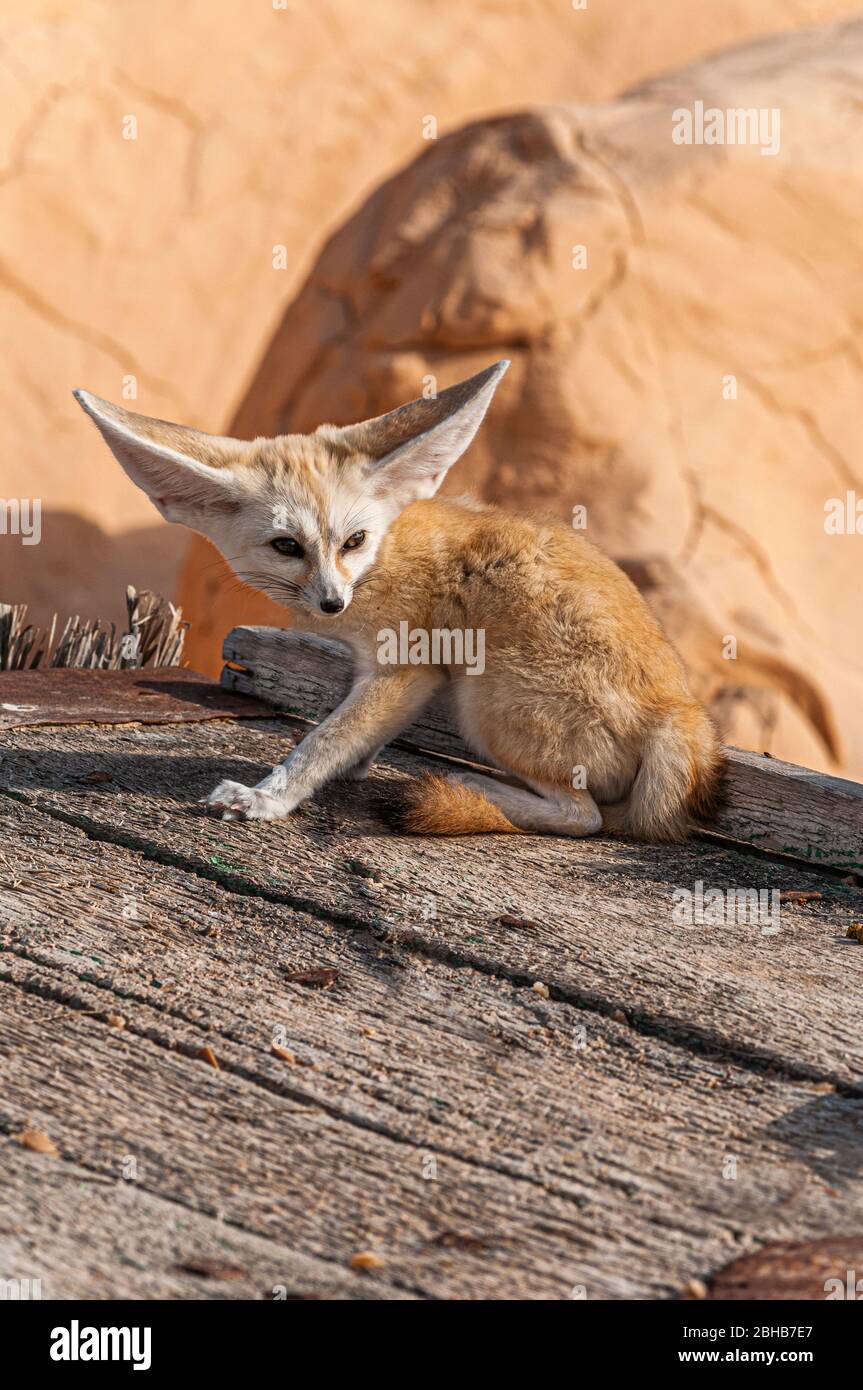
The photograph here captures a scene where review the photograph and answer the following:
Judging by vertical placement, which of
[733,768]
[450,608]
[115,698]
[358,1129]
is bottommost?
[358,1129]

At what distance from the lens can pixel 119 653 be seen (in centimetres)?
420

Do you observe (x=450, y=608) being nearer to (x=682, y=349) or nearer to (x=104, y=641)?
(x=104, y=641)

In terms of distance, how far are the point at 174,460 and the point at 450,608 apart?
2.52 ft

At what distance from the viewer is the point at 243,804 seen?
2.67 metres

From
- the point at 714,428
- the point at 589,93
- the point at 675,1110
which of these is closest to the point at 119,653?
the point at 675,1110

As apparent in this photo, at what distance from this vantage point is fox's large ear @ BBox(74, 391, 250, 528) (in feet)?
9.63

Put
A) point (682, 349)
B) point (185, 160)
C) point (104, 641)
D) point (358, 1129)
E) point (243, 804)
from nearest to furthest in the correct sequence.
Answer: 1. point (358, 1129)
2. point (243, 804)
3. point (104, 641)
4. point (682, 349)
5. point (185, 160)

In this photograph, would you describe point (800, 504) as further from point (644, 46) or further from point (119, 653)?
point (644, 46)

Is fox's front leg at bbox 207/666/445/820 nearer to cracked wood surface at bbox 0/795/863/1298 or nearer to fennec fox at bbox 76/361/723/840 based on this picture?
fennec fox at bbox 76/361/723/840

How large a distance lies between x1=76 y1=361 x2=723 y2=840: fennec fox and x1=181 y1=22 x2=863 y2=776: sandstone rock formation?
3952 mm

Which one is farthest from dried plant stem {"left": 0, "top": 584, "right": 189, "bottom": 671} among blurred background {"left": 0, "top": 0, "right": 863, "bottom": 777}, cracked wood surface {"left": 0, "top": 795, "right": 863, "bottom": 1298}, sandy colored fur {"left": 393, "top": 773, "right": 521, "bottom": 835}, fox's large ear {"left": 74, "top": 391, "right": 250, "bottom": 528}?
blurred background {"left": 0, "top": 0, "right": 863, "bottom": 777}

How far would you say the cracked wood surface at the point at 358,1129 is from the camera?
134 centimetres

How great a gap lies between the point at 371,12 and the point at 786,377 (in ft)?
22.1

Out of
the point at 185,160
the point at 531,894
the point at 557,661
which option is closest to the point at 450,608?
the point at 557,661
